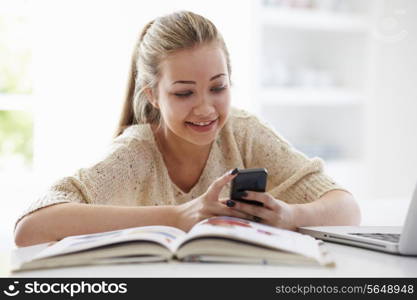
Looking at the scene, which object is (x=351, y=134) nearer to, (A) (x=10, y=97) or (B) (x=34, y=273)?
(A) (x=10, y=97)

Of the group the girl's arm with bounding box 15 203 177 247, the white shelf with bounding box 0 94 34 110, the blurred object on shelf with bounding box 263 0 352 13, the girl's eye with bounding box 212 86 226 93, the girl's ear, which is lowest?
the girl's arm with bounding box 15 203 177 247

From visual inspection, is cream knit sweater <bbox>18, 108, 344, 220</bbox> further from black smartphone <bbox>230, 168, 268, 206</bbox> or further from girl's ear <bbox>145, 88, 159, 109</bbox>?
black smartphone <bbox>230, 168, 268, 206</bbox>

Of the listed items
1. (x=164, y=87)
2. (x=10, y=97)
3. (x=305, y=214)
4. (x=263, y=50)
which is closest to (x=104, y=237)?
(x=305, y=214)

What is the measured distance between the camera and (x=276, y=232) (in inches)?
39.6

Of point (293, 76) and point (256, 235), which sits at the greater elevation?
point (293, 76)

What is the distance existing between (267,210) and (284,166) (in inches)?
18.9

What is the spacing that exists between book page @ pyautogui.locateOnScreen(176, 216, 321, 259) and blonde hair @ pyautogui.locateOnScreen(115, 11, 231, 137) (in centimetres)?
63

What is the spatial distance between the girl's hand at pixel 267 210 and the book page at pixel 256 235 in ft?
0.47

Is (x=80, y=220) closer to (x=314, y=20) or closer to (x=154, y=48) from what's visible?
(x=154, y=48)

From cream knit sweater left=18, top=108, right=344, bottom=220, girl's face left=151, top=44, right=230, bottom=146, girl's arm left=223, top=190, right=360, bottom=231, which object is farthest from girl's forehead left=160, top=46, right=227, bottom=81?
girl's arm left=223, top=190, right=360, bottom=231

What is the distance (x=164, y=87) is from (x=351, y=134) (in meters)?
2.70

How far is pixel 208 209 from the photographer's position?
3.78ft

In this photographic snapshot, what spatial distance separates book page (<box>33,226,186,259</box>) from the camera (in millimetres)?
880

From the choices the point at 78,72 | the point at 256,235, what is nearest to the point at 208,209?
the point at 256,235
